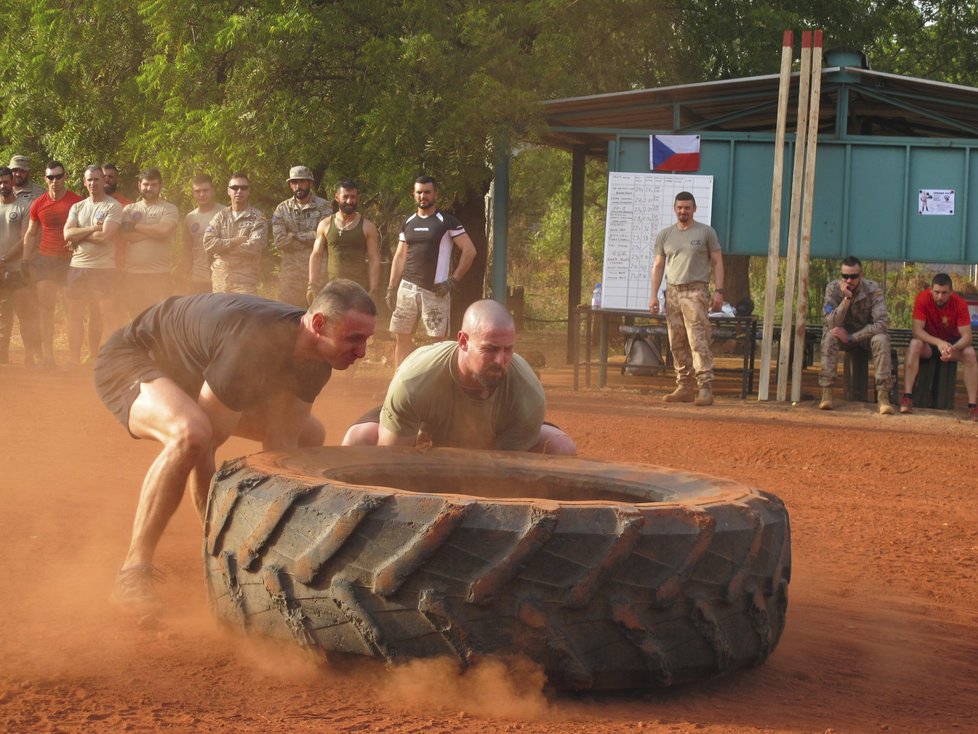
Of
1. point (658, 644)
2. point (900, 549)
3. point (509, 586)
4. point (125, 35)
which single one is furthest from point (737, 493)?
point (125, 35)

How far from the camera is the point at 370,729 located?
11.4 ft

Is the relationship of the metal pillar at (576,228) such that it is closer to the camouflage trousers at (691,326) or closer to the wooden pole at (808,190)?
the camouflage trousers at (691,326)

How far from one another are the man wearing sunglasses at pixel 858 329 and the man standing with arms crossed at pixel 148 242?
659cm

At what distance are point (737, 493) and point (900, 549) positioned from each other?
2.50 meters

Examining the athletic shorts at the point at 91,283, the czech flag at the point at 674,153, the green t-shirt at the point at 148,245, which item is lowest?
the athletic shorts at the point at 91,283

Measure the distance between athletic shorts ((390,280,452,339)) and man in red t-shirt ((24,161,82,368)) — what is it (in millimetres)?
3635

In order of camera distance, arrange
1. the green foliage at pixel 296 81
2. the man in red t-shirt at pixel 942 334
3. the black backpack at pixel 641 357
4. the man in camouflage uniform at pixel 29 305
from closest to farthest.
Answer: the man in red t-shirt at pixel 942 334, the man in camouflage uniform at pixel 29 305, the green foliage at pixel 296 81, the black backpack at pixel 641 357

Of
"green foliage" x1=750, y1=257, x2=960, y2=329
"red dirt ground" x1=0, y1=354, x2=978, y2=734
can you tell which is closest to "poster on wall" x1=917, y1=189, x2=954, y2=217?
"red dirt ground" x1=0, y1=354, x2=978, y2=734

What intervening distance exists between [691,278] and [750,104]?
14.4 ft

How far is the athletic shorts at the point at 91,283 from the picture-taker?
40.6 feet

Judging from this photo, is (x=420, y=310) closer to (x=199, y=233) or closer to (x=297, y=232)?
(x=297, y=232)

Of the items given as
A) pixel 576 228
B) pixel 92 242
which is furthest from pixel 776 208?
pixel 92 242

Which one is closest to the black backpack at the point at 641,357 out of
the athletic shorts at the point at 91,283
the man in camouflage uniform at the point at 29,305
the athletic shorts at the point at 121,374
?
the athletic shorts at the point at 91,283

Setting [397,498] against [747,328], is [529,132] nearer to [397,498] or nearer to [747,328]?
[747,328]
